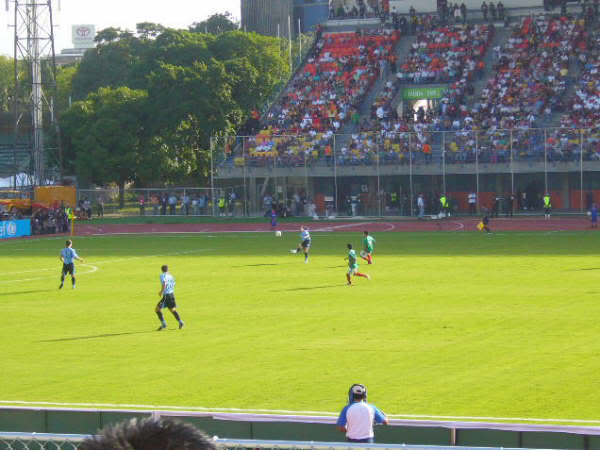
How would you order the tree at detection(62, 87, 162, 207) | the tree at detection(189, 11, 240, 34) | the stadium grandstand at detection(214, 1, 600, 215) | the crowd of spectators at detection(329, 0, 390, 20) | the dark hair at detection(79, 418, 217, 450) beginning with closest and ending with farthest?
the dark hair at detection(79, 418, 217, 450) → the stadium grandstand at detection(214, 1, 600, 215) → the crowd of spectators at detection(329, 0, 390, 20) → the tree at detection(62, 87, 162, 207) → the tree at detection(189, 11, 240, 34)

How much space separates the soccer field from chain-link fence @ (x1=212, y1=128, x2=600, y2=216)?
17624 millimetres

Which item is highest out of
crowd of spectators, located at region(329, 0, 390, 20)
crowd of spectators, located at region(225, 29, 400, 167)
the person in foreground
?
crowd of spectators, located at region(329, 0, 390, 20)

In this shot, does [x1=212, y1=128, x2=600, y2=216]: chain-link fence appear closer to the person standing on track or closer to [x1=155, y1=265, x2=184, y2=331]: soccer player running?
the person standing on track

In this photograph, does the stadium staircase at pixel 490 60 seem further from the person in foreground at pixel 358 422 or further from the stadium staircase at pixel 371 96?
the person in foreground at pixel 358 422

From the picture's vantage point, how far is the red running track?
60.1m

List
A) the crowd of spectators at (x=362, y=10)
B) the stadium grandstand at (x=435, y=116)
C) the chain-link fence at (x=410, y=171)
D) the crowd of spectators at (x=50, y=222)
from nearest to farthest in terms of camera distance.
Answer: the chain-link fence at (x=410, y=171) < the stadium grandstand at (x=435, y=116) < the crowd of spectators at (x=50, y=222) < the crowd of spectators at (x=362, y=10)

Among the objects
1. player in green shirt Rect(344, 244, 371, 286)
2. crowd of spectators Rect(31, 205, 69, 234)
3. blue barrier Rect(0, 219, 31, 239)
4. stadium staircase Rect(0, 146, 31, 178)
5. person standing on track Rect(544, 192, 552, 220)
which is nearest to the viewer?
player in green shirt Rect(344, 244, 371, 286)

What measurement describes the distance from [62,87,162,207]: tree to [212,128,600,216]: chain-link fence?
1248 cm

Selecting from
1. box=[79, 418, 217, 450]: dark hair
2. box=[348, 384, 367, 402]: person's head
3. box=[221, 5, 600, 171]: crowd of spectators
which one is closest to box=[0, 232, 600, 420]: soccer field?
box=[348, 384, 367, 402]: person's head

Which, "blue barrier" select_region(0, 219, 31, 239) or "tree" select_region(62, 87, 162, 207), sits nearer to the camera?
"blue barrier" select_region(0, 219, 31, 239)

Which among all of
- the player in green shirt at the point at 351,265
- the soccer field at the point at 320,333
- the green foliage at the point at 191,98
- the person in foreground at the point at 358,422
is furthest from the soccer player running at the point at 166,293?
the green foliage at the point at 191,98

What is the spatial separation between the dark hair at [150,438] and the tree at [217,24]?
131095 millimetres

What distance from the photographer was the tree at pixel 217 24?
13400cm

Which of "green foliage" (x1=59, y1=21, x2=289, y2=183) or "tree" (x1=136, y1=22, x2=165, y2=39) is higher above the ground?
"tree" (x1=136, y1=22, x2=165, y2=39)
